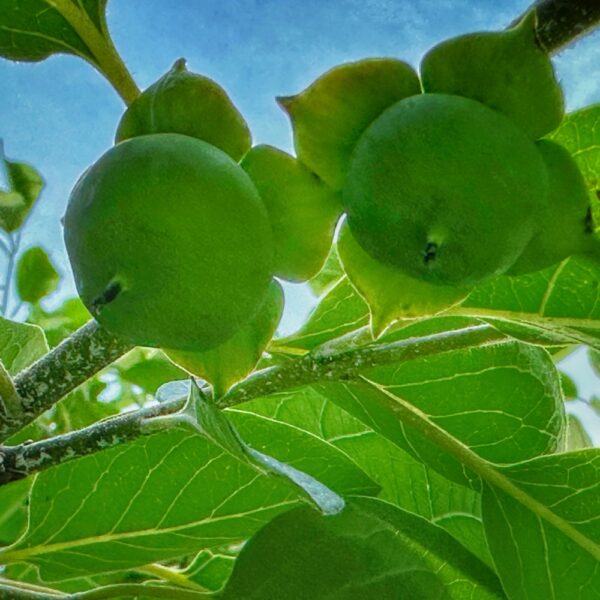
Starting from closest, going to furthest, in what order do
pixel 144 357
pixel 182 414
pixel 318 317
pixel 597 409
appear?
pixel 182 414, pixel 318 317, pixel 144 357, pixel 597 409

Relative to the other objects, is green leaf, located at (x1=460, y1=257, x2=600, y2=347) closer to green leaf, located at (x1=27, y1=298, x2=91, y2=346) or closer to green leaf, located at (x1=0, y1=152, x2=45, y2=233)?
green leaf, located at (x1=0, y1=152, x2=45, y2=233)

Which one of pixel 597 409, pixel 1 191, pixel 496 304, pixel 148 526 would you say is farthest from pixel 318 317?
pixel 597 409

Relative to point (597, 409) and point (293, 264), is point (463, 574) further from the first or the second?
point (597, 409)

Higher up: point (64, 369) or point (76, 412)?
point (76, 412)

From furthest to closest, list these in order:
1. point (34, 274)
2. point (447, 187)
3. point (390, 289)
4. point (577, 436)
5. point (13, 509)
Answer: point (34, 274)
point (577, 436)
point (13, 509)
point (390, 289)
point (447, 187)

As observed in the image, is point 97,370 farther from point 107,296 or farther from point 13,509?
point 13,509

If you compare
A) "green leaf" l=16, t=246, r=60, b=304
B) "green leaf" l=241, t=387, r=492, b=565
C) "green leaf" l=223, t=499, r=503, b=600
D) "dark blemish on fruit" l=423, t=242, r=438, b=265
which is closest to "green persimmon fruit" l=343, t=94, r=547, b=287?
"dark blemish on fruit" l=423, t=242, r=438, b=265

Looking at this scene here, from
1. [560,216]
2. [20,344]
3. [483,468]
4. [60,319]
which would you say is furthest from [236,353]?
[60,319]
